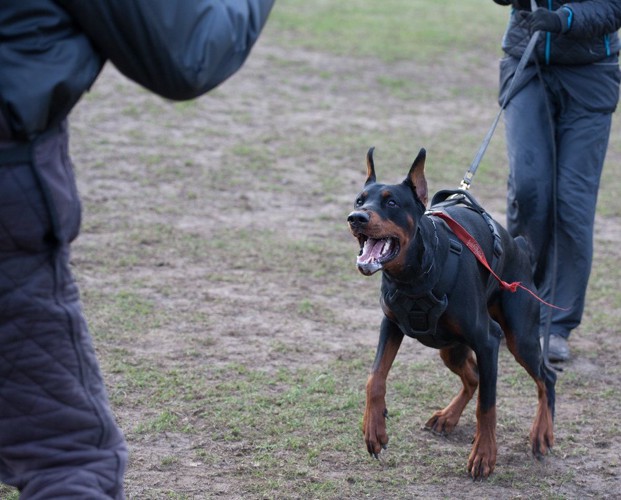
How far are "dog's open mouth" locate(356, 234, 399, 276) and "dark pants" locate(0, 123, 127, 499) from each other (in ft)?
4.73

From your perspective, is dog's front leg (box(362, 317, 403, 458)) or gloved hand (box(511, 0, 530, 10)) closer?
dog's front leg (box(362, 317, 403, 458))

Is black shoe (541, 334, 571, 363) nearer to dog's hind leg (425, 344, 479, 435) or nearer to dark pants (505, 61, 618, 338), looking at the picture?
dark pants (505, 61, 618, 338)

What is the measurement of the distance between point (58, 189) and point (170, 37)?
426 millimetres

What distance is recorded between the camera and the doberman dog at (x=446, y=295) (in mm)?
3654

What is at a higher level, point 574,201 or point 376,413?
point 574,201

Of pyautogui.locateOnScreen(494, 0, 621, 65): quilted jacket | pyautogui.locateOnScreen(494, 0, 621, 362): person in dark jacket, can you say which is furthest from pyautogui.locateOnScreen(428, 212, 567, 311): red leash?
pyautogui.locateOnScreen(494, 0, 621, 65): quilted jacket

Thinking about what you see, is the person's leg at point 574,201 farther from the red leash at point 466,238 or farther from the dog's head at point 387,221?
the dog's head at point 387,221

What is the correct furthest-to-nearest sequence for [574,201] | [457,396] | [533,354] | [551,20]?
[574,201] → [551,20] → [457,396] → [533,354]

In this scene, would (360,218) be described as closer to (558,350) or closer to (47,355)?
(47,355)

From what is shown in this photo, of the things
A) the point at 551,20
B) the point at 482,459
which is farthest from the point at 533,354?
the point at 551,20

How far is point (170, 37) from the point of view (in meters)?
2.15

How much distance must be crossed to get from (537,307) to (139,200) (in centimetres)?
418

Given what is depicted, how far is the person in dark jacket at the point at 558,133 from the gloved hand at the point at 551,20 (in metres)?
0.18

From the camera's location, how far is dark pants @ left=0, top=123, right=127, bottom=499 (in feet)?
7.25
